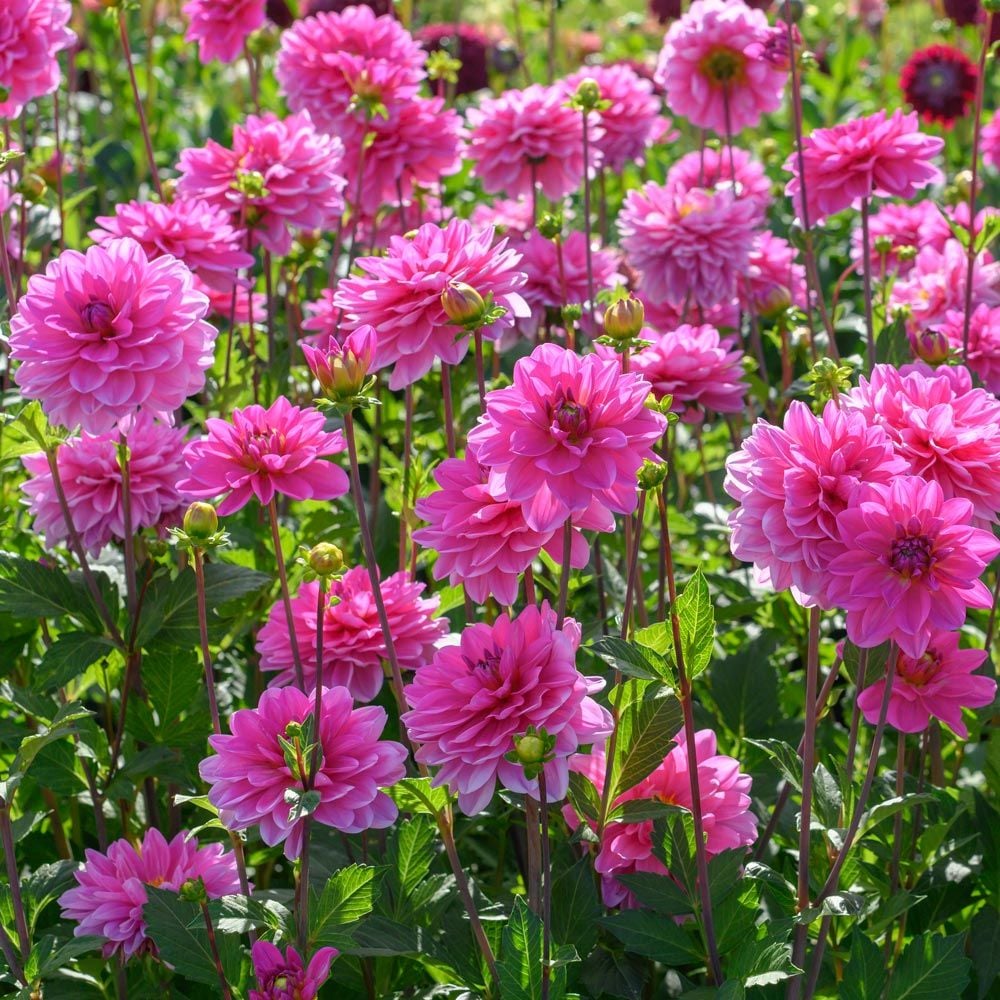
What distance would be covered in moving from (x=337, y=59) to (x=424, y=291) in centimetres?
123

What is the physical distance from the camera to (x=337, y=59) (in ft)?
8.71

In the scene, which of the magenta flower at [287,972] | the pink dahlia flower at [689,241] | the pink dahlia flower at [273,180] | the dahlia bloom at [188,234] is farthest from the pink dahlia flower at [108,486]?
the pink dahlia flower at [689,241]

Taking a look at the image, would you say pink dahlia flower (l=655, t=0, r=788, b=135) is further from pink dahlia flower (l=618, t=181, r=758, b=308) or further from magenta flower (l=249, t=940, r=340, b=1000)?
magenta flower (l=249, t=940, r=340, b=1000)

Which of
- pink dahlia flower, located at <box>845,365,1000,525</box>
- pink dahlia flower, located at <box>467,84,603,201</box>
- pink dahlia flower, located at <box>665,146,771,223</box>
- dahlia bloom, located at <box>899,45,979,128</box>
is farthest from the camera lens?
dahlia bloom, located at <box>899,45,979,128</box>

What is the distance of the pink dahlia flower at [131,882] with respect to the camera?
1663 millimetres

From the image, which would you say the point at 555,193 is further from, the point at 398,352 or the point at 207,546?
the point at 207,546

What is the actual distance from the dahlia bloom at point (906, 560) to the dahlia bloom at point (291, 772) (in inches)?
20.5

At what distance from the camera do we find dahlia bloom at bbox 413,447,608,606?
143 centimetres

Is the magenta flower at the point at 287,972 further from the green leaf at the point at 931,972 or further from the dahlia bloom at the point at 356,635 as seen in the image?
the green leaf at the point at 931,972

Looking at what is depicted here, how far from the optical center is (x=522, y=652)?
4.61 feet

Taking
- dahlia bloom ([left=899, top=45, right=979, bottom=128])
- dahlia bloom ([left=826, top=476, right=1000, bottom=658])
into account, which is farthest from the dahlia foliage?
dahlia bloom ([left=899, top=45, right=979, bottom=128])

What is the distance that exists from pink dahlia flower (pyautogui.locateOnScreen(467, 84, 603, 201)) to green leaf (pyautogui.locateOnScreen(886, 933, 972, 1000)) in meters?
1.66

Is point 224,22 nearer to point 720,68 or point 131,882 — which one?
point 720,68

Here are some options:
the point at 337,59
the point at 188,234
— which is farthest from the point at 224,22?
the point at 188,234
